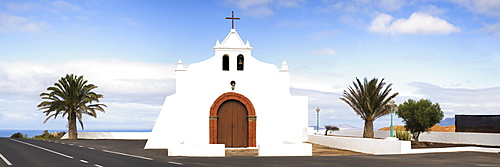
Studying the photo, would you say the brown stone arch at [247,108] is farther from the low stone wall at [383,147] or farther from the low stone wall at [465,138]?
the low stone wall at [465,138]

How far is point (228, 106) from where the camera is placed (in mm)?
29578

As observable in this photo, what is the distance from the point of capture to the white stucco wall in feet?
95.7

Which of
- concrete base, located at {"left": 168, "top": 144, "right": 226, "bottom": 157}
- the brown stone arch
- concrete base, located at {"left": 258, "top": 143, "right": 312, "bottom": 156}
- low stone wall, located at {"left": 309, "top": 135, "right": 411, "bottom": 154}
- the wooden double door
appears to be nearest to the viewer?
concrete base, located at {"left": 168, "top": 144, "right": 226, "bottom": 157}

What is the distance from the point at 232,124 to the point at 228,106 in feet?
3.67

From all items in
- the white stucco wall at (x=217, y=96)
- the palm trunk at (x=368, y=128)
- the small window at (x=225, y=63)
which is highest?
the small window at (x=225, y=63)

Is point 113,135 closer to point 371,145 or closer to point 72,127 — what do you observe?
point 72,127

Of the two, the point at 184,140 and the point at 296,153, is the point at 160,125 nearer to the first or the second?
the point at 184,140

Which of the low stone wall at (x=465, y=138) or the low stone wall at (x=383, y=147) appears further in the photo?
the low stone wall at (x=465, y=138)

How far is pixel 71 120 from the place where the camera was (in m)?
43.5

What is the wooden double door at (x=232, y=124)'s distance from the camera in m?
29.4

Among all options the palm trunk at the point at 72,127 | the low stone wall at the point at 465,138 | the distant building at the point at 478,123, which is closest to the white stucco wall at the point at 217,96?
the low stone wall at the point at 465,138

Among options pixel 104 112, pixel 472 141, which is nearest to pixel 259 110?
pixel 472 141

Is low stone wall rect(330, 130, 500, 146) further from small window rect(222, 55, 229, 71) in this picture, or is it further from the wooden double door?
small window rect(222, 55, 229, 71)

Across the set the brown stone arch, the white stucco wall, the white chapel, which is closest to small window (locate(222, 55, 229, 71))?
the white chapel
